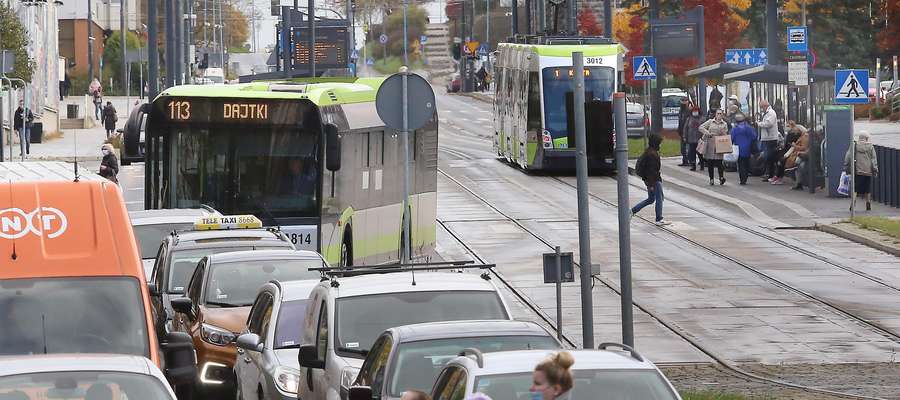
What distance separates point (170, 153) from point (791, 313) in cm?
781

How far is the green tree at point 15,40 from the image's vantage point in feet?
184

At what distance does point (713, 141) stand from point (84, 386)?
2993 cm

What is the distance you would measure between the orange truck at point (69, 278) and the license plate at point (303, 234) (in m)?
10.5

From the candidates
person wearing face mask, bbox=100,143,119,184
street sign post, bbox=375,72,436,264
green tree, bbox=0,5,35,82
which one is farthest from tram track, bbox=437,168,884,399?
green tree, bbox=0,5,35,82

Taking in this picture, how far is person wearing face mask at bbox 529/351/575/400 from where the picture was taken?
25.1 feet

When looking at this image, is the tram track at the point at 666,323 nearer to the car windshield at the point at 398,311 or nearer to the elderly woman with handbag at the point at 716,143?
the car windshield at the point at 398,311

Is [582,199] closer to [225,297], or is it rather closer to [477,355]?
[225,297]

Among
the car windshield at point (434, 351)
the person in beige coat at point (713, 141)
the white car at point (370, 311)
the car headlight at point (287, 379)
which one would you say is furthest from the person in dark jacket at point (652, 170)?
the car windshield at point (434, 351)

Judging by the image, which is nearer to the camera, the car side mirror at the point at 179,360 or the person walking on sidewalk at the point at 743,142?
the car side mirror at the point at 179,360

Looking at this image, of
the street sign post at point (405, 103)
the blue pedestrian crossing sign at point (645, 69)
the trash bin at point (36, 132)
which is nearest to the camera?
the street sign post at point (405, 103)

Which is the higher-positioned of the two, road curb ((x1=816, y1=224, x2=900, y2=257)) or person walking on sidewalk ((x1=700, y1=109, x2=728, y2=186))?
person walking on sidewalk ((x1=700, y1=109, x2=728, y2=186))

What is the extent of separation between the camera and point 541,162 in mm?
42656

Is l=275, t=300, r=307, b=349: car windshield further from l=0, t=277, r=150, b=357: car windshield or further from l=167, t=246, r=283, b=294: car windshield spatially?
l=167, t=246, r=283, b=294: car windshield

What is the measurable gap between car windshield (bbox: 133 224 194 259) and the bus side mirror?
1891mm
